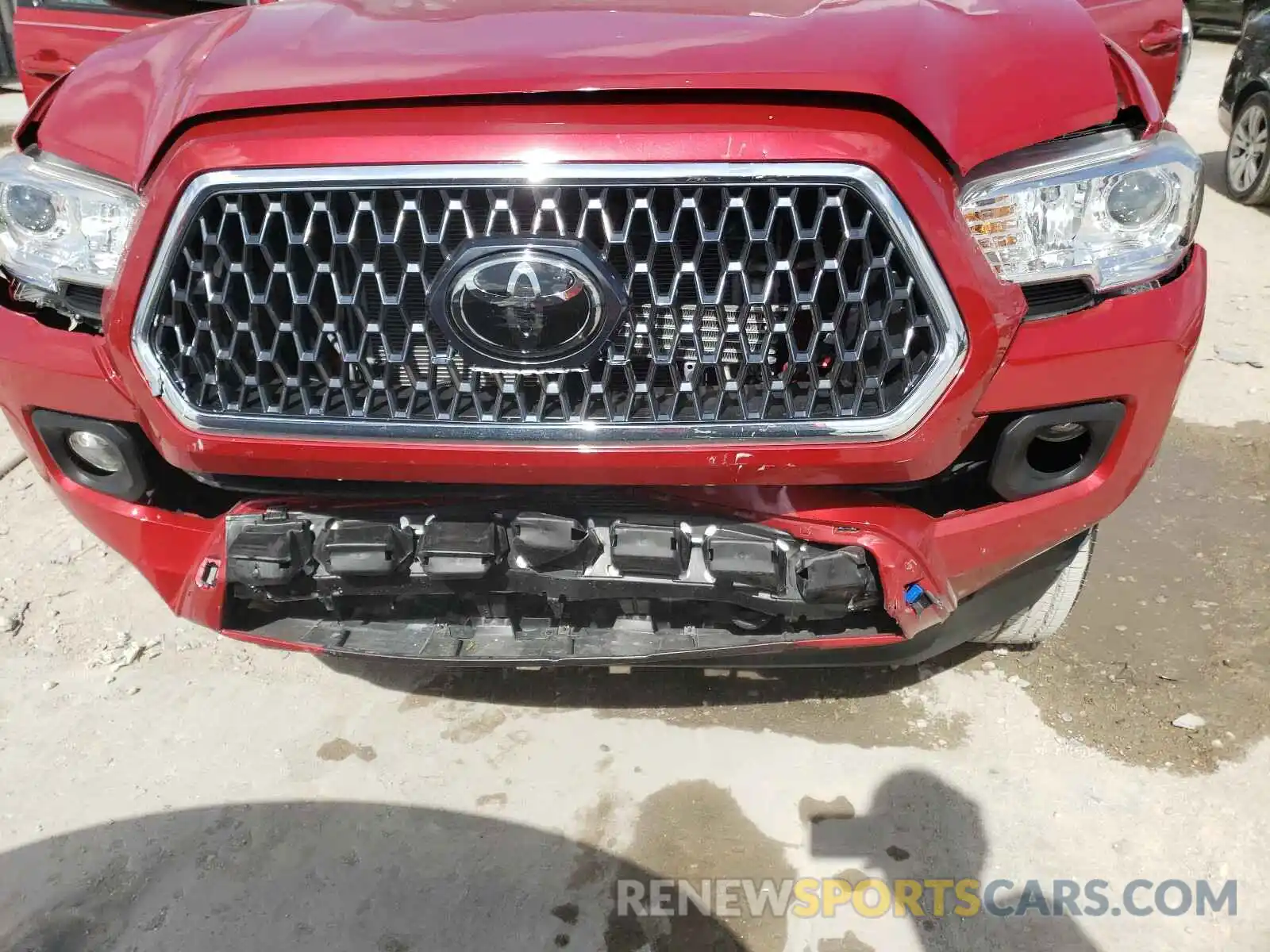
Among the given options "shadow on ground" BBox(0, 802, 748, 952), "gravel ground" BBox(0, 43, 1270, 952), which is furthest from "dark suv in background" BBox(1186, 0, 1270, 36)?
"shadow on ground" BBox(0, 802, 748, 952)

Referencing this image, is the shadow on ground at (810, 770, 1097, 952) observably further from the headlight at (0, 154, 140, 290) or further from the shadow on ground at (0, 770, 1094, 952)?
the headlight at (0, 154, 140, 290)

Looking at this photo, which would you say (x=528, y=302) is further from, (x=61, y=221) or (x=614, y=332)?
(x=61, y=221)

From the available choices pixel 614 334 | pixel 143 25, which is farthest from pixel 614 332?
pixel 143 25

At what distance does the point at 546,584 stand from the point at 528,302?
63 cm

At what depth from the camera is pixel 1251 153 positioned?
6.73m

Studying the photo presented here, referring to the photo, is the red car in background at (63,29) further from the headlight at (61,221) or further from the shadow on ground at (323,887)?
the shadow on ground at (323,887)

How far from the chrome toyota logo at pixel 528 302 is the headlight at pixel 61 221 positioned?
26.2 inches

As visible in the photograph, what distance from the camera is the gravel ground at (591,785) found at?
2023 mm

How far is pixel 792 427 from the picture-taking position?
1709 millimetres

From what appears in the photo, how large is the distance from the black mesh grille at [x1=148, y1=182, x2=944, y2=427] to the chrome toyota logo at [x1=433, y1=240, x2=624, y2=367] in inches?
1.6

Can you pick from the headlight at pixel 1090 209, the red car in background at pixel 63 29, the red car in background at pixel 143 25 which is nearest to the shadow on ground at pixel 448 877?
the headlight at pixel 1090 209

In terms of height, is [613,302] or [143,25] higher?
[143,25]

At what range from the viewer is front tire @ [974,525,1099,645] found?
2.35 m

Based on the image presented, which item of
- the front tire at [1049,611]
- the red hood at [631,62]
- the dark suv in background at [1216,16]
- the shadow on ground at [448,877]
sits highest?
the red hood at [631,62]
